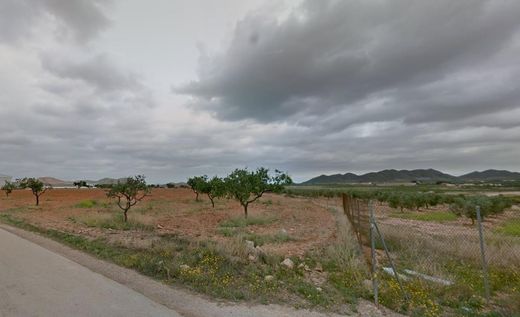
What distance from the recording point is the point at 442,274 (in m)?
7.99

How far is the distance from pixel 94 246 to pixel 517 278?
12366 mm

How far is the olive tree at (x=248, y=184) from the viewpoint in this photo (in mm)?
23303

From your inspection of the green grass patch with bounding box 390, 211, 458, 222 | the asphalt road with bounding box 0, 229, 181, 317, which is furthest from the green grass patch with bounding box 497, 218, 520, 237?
the asphalt road with bounding box 0, 229, 181, 317

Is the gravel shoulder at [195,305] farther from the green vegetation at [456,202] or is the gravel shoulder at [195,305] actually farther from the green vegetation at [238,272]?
the green vegetation at [456,202]

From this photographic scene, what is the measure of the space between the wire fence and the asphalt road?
4.27 metres

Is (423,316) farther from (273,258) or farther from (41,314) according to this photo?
(41,314)

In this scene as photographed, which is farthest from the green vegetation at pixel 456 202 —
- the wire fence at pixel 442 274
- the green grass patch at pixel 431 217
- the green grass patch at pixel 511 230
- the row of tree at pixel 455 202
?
the wire fence at pixel 442 274

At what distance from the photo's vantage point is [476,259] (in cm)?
1001

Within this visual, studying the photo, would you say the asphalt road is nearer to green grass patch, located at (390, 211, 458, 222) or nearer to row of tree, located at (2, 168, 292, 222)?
row of tree, located at (2, 168, 292, 222)

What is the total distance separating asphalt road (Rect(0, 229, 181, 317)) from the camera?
532 cm

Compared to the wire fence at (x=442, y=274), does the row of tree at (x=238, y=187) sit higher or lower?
higher

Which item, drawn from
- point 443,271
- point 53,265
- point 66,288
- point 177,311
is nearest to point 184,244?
point 53,265

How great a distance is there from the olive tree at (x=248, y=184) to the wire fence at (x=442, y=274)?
11.9 m

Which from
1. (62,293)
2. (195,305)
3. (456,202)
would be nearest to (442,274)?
(195,305)
